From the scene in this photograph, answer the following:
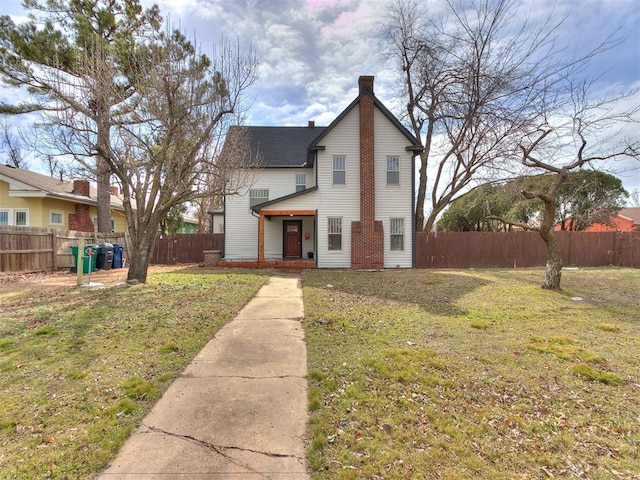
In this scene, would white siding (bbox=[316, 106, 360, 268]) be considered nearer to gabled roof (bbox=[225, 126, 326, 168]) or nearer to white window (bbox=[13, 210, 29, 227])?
gabled roof (bbox=[225, 126, 326, 168])

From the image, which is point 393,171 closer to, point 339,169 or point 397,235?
point 339,169

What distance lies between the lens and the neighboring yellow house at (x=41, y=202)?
16922 mm

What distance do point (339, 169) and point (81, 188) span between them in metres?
15.2

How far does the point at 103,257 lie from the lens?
1462 centimetres

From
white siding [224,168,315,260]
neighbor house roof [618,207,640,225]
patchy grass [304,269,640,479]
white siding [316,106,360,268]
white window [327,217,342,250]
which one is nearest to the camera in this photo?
patchy grass [304,269,640,479]

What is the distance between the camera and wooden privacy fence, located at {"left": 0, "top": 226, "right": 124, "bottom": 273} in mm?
12273

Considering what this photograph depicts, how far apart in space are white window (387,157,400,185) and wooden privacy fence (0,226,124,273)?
14.1 metres

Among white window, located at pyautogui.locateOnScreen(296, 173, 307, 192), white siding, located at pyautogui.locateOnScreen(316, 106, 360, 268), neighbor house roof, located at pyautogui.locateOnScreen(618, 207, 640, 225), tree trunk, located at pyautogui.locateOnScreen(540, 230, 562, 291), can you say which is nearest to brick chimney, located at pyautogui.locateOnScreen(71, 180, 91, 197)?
white window, located at pyautogui.locateOnScreen(296, 173, 307, 192)

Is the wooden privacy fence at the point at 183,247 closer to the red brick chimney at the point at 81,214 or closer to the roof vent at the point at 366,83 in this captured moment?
the red brick chimney at the point at 81,214

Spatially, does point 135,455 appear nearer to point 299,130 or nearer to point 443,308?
point 443,308

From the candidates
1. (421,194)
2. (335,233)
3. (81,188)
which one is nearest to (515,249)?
(421,194)

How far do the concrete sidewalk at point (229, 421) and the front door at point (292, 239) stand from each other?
13.7 meters

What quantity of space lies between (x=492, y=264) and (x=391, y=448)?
56.2ft

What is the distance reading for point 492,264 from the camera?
1759cm
